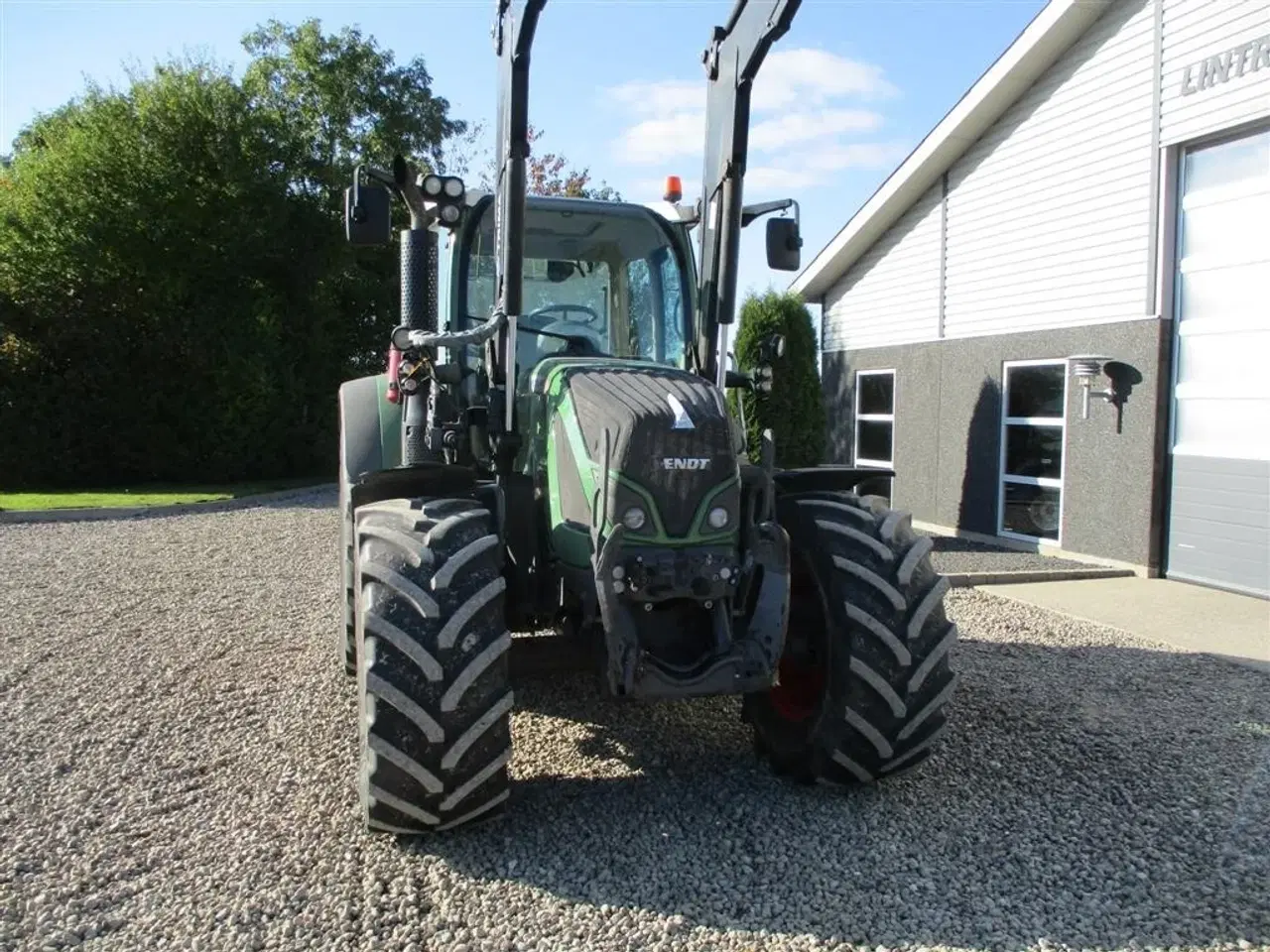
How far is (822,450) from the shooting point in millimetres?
12633

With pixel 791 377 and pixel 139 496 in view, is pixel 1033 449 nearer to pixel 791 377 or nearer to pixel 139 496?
pixel 791 377

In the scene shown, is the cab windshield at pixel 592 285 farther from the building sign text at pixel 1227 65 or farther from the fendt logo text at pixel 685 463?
the building sign text at pixel 1227 65

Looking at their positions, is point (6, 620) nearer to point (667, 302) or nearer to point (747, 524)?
point (667, 302)

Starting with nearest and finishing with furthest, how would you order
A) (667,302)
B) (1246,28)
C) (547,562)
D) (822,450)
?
(547,562) → (667,302) → (1246,28) → (822,450)

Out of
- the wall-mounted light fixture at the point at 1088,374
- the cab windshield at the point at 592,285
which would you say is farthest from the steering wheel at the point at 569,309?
the wall-mounted light fixture at the point at 1088,374

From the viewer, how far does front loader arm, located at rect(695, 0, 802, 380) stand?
4215mm

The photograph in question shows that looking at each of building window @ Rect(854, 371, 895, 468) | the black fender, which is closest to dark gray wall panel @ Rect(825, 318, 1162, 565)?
building window @ Rect(854, 371, 895, 468)

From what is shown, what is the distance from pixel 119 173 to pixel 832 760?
1668cm

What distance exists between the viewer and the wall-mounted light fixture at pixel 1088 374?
887 cm

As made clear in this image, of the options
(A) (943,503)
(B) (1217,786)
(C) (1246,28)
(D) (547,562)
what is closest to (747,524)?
(D) (547,562)

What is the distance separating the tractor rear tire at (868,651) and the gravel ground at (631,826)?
0.19 metres

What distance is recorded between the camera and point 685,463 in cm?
351

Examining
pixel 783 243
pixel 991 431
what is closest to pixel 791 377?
pixel 991 431

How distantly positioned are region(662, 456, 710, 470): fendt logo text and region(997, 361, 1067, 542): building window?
7095mm
